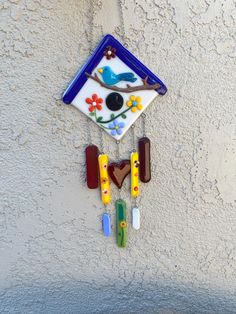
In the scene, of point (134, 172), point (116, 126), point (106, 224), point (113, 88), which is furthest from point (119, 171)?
point (113, 88)

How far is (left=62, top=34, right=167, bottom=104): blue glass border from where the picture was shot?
86.7 inches

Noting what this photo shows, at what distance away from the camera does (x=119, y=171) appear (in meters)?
2.46

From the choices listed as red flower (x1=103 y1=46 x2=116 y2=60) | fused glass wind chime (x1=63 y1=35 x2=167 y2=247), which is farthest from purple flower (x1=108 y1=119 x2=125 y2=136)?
red flower (x1=103 y1=46 x2=116 y2=60)

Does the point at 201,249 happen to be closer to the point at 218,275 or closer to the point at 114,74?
the point at 218,275

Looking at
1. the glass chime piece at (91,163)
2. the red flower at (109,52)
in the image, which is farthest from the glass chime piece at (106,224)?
the red flower at (109,52)

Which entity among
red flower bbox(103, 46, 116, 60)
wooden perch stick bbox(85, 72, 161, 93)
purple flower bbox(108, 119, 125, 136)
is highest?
red flower bbox(103, 46, 116, 60)

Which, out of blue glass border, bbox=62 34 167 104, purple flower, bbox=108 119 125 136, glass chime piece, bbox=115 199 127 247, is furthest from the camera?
glass chime piece, bbox=115 199 127 247

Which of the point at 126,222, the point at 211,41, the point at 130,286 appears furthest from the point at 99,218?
the point at 211,41

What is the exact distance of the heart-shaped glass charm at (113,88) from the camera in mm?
2225

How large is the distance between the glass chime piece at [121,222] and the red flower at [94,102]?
0.74 m

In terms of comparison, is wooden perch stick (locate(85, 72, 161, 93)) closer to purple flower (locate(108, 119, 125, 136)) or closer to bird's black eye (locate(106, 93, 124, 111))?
bird's black eye (locate(106, 93, 124, 111))

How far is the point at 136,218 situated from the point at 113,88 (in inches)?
39.0

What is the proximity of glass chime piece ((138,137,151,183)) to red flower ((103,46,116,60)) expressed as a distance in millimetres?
616

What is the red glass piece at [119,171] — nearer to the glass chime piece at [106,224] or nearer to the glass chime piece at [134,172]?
the glass chime piece at [134,172]
